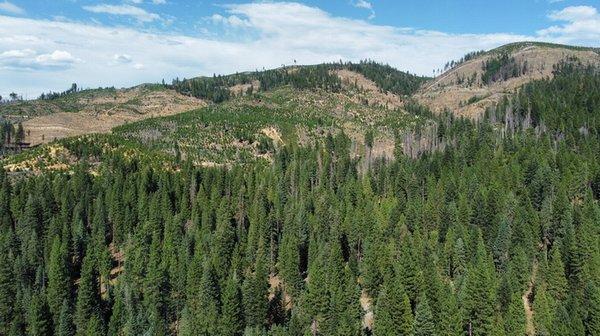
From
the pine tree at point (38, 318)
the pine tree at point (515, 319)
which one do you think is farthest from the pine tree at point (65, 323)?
the pine tree at point (515, 319)

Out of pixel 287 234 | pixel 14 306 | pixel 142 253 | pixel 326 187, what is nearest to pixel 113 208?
pixel 142 253

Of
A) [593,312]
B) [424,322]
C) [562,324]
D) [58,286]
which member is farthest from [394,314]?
[58,286]

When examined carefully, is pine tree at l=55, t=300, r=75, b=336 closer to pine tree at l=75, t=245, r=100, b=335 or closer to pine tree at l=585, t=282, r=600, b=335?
pine tree at l=75, t=245, r=100, b=335

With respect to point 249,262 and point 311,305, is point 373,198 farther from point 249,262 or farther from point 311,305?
point 311,305

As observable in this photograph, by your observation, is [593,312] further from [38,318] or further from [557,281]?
[38,318]

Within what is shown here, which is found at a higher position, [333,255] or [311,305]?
[333,255]

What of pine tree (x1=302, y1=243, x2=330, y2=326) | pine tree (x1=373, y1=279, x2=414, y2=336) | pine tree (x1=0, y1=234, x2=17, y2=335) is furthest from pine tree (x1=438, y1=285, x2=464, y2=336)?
pine tree (x1=0, y1=234, x2=17, y2=335)
